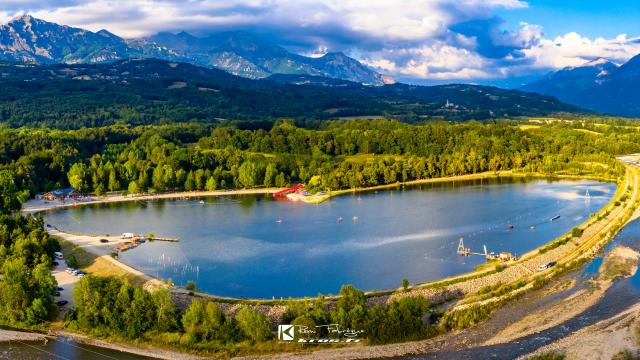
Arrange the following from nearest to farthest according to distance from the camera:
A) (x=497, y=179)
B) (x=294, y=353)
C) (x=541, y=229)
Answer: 1. (x=294, y=353)
2. (x=541, y=229)
3. (x=497, y=179)

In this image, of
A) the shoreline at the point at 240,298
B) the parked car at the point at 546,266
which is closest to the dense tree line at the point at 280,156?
the shoreline at the point at 240,298

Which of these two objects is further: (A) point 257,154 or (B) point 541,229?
(A) point 257,154

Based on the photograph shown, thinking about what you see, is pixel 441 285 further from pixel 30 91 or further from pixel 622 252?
pixel 30 91

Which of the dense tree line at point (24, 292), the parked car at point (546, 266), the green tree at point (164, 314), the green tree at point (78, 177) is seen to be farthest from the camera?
the green tree at point (78, 177)

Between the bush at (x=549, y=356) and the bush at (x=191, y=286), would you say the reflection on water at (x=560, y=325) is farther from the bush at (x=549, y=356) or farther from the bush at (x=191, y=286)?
the bush at (x=191, y=286)

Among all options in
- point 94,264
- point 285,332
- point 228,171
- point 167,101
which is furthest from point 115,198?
point 167,101

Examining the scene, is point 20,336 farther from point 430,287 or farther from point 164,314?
point 430,287

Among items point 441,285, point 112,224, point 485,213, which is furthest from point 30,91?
point 441,285
